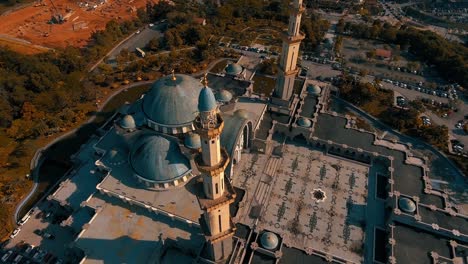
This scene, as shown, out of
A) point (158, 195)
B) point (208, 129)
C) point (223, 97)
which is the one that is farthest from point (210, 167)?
point (223, 97)

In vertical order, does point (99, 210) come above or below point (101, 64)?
below

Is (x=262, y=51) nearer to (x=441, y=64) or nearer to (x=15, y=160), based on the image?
(x=441, y=64)

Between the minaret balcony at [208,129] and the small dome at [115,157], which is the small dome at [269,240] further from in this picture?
the small dome at [115,157]

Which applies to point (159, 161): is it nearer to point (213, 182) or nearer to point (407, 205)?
point (213, 182)

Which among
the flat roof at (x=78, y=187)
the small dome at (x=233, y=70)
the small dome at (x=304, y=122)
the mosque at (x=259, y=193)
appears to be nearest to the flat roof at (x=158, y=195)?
the mosque at (x=259, y=193)

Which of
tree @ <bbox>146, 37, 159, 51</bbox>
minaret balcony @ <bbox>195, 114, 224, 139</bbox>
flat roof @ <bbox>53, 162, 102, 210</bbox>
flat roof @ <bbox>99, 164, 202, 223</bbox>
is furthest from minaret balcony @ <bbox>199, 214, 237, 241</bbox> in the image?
tree @ <bbox>146, 37, 159, 51</bbox>

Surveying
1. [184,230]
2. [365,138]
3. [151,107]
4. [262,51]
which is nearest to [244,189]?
[184,230]

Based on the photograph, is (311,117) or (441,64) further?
(441,64)
